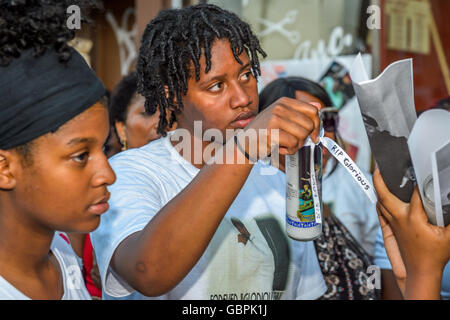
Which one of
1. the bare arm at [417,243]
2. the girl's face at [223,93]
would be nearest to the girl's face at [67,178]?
the girl's face at [223,93]

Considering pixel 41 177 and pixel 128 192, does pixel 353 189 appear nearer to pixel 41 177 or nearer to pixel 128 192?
pixel 128 192

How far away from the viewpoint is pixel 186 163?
6.17 feet

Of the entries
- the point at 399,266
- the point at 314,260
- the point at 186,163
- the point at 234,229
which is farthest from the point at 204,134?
the point at 399,266

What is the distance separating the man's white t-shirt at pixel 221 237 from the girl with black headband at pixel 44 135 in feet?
0.65

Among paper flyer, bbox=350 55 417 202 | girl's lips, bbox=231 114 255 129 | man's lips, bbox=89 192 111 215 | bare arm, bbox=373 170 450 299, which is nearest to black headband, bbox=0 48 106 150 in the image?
man's lips, bbox=89 192 111 215

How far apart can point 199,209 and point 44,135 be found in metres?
0.48

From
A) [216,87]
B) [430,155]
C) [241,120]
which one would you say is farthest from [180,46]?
[430,155]

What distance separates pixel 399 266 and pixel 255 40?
107 centimetres

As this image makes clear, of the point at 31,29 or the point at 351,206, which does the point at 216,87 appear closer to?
the point at 31,29

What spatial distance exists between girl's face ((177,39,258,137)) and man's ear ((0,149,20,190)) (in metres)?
0.75

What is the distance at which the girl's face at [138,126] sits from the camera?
315 cm

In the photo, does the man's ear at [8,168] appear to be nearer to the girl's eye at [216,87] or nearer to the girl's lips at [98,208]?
the girl's lips at [98,208]

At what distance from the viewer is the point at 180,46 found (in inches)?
74.0

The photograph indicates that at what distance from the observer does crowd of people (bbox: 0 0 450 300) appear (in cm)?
127
